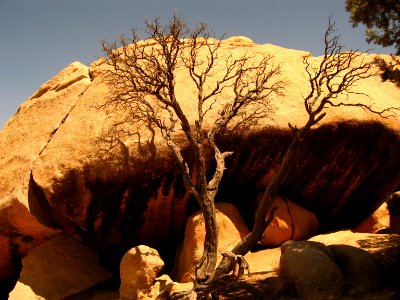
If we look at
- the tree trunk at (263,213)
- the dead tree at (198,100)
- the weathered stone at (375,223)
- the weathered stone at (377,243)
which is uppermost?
the dead tree at (198,100)

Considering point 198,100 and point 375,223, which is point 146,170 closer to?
point 198,100

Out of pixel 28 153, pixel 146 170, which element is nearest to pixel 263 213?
pixel 146 170

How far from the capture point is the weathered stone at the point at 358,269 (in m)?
9.73

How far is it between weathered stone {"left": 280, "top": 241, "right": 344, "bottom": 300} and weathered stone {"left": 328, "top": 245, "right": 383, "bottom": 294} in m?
0.28

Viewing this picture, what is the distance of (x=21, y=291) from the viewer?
1215cm

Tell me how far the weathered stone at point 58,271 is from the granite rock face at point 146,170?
1.78 feet

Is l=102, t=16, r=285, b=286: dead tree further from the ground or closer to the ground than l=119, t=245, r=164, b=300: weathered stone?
further from the ground

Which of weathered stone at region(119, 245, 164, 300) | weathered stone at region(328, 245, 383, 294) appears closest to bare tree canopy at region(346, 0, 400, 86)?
weathered stone at region(328, 245, 383, 294)

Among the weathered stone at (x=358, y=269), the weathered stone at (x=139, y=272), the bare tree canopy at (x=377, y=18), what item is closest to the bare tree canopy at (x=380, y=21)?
the bare tree canopy at (x=377, y=18)

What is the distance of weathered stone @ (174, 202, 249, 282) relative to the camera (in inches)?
479

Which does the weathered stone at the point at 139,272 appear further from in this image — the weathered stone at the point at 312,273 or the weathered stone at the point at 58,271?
the weathered stone at the point at 312,273

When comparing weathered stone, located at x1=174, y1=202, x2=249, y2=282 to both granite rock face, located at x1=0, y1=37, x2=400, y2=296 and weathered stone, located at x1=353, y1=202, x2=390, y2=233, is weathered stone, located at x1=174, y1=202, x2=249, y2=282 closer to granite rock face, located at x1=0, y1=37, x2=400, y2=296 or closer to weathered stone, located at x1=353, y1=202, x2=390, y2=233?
granite rock face, located at x1=0, y1=37, x2=400, y2=296

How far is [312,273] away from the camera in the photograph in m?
9.74

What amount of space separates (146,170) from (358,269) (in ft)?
20.8
